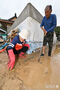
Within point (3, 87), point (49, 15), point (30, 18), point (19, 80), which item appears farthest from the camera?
point (30, 18)

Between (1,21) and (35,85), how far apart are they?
12005 millimetres

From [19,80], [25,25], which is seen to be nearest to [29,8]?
[25,25]

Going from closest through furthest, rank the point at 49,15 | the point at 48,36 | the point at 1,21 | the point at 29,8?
the point at 49,15 < the point at 48,36 < the point at 29,8 < the point at 1,21

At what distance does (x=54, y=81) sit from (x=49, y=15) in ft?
4.88

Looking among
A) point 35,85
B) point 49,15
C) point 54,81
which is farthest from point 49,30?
point 35,85

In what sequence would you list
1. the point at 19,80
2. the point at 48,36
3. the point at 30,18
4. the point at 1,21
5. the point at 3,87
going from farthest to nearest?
the point at 1,21 → the point at 30,18 → the point at 48,36 → the point at 19,80 → the point at 3,87

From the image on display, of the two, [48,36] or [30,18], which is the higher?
[30,18]

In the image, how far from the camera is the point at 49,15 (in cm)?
159

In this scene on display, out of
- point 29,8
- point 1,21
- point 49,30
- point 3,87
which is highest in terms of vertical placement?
point 1,21

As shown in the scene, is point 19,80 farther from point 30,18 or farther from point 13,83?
point 30,18

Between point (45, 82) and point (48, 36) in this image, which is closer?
point (45, 82)

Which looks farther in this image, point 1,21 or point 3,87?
point 1,21

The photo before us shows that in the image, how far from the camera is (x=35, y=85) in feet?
2.84

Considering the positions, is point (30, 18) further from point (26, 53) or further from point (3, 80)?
point (3, 80)
